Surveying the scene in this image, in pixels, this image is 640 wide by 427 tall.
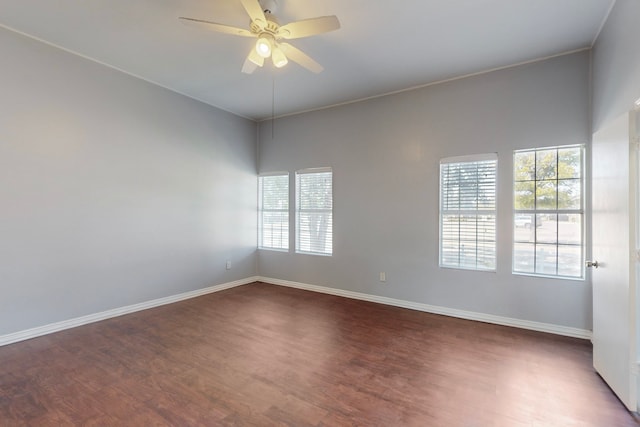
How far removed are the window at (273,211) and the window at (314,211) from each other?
0.92 ft

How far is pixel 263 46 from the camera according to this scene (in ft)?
7.45

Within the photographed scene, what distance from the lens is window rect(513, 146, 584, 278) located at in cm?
304

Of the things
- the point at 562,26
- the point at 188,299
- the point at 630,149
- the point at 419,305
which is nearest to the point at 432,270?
the point at 419,305

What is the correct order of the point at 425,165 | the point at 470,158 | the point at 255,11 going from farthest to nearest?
the point at 425,165 < the point at 470,158 < the point at 255,11

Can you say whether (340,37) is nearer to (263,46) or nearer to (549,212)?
(263,46)

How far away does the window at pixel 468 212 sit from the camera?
11.3 ft

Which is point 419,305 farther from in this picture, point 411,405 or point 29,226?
point 29,226

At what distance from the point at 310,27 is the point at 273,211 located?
3623 mm

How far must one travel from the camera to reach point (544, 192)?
3172mm

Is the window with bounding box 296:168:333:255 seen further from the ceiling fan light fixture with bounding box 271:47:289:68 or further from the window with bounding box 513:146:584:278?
the window with bounding box 513:146:584:278

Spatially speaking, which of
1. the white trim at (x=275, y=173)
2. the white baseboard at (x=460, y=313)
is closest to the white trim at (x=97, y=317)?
the white baseboard at (x=460, y=313)

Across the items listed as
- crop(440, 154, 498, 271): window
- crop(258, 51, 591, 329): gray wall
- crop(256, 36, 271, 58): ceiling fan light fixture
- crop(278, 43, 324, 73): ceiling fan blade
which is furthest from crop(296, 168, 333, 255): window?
crop(256, 36, 271, 58): ceiling fan light fixture

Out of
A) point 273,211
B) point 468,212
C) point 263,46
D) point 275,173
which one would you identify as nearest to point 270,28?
point 263,46

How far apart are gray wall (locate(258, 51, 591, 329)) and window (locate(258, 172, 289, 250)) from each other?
23 centimetres
